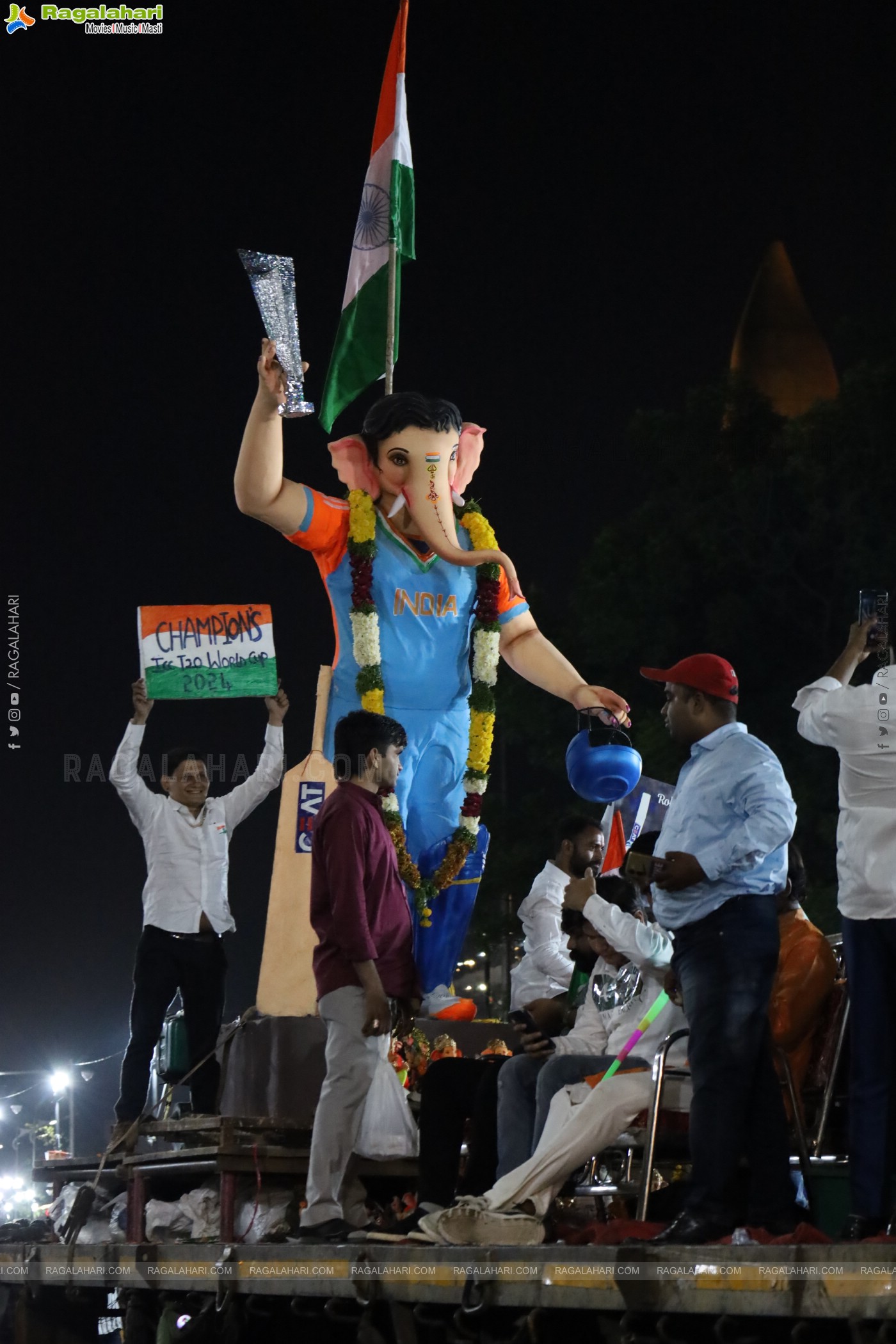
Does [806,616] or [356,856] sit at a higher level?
[806,616]

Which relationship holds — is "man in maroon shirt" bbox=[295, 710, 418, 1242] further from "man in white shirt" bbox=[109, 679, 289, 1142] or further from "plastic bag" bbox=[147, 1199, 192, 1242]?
"man in white shirt" bbox=[109, 679, 289, 1142]

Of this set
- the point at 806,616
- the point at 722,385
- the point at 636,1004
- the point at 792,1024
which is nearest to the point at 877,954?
the point at 792,1024

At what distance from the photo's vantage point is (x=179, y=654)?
799 centimetres

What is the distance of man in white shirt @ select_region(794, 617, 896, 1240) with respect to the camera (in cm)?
435

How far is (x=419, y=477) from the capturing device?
24.3 feet

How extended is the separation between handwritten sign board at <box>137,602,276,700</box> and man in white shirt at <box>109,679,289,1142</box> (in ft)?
0.48

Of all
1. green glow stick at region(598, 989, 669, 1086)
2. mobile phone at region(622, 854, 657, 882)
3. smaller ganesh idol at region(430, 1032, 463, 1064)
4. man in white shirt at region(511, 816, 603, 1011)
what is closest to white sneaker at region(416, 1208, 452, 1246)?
green glow stick at region(598, 989, 669, 1086)

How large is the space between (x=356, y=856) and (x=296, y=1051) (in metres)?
1.57

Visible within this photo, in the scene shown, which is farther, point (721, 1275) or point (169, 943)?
point (169, 943)

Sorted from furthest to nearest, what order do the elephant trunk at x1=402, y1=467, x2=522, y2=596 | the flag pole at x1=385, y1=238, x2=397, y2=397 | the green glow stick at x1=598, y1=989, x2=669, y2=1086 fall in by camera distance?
the flag pole at x1=385, y1=238, x2=397, y2=397 < the elephant trunk at x1=402, y1=467, x2=522, y2=596 < the green glow stick at x1=598, y1=989, x2=669, y2=1086

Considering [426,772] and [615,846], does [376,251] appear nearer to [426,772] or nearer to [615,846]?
[426,772]

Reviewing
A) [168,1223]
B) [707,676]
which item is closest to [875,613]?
[707,676]

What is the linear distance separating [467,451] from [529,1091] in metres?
3.38

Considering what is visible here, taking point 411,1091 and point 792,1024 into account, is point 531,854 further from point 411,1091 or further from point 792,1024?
point 792,1024
